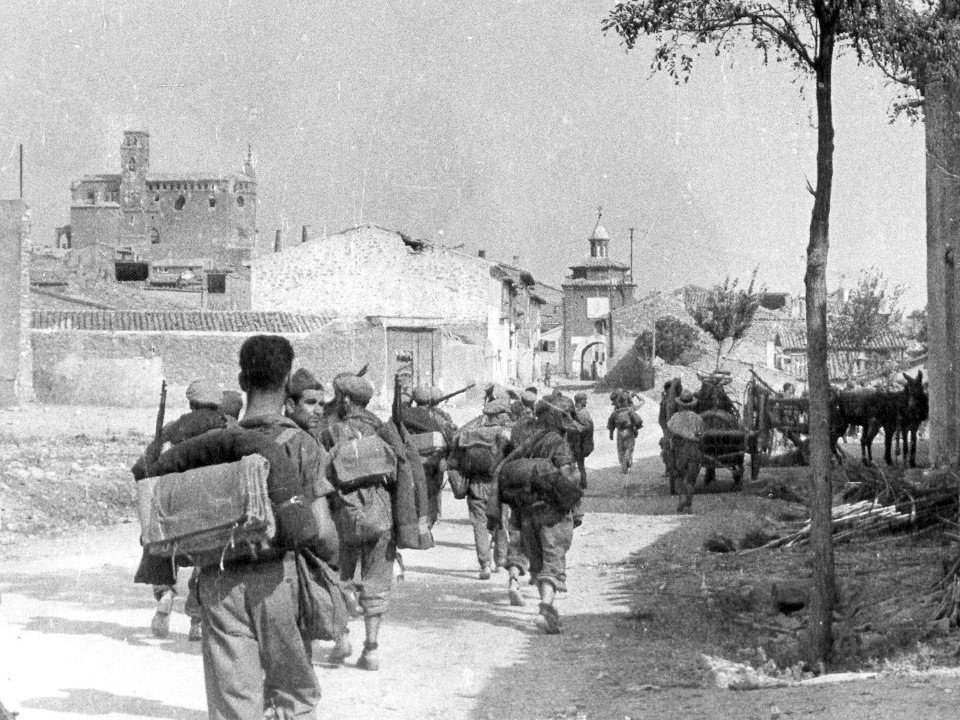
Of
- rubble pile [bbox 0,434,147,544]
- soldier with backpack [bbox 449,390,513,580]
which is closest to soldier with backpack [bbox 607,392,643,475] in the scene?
rubble pile [bbox 0,434,147,544]

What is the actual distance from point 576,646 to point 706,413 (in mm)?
11390

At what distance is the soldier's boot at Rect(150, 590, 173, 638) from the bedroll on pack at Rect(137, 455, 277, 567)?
427 cm

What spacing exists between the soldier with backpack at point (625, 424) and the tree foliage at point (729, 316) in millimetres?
48591

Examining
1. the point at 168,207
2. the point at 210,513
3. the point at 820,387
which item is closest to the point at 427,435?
the point at 820,387

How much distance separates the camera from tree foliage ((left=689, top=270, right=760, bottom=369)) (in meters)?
72.9

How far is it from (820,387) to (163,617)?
16.0 feet

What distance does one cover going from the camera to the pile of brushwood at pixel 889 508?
1288cm

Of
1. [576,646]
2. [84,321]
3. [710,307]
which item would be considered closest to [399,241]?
[84,321]

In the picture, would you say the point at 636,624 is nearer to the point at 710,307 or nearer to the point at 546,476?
the point at 546,476

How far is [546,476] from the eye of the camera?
34.2 feet

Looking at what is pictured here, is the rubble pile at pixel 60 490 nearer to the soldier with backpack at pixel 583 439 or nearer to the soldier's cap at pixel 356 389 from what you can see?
the soldier with backpack at pixel 583 439

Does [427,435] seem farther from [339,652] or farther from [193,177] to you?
[193,177]

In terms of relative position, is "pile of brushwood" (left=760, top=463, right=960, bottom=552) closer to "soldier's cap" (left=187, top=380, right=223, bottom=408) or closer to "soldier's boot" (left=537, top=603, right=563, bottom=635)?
"soldier's boot" (left=537, top=603, right=563, bottom=635)

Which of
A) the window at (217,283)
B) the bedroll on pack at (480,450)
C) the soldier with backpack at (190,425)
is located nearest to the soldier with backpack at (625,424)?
the bedroll on pack at (480,450)
